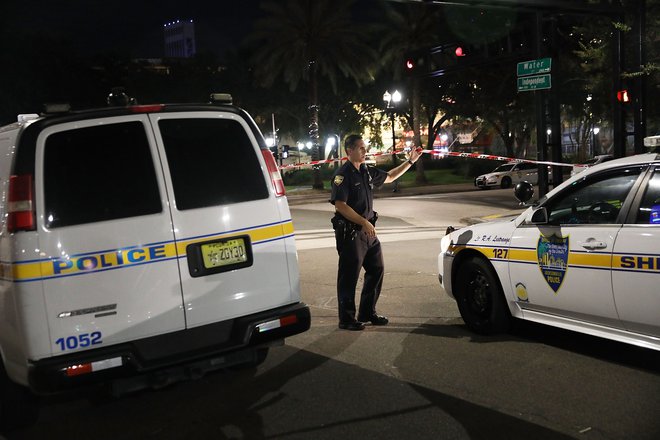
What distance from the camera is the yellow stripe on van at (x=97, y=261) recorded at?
386 centimetres

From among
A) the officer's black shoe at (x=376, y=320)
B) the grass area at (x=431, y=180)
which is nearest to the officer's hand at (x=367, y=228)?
the officer's black shoe at (x=376, y=320)

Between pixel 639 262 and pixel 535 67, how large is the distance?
10.6 metres

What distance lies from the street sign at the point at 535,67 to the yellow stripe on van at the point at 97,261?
37.1 feet

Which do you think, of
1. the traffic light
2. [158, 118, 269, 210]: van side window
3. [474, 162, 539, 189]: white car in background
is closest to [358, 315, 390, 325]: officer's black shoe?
[158, 118, 269, 210]: van side window

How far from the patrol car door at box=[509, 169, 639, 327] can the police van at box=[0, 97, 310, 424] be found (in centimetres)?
200

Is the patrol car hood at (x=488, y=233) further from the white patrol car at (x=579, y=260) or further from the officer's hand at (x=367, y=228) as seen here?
the officer's hand at (x=367, y=228)

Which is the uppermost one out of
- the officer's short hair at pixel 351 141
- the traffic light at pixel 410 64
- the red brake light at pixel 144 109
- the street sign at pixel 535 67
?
the traffic light at pixel 410 64

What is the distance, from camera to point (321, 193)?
3359 cm

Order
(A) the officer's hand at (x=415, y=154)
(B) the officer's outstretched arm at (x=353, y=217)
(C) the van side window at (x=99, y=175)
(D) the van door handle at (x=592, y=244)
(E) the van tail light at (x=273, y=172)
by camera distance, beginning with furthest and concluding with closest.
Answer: (A) the officer's hand at (x=415, y=154)
(B) the officer's outstretched arm at (x=353, y=217)
(D) the van door handle at (x=592, y=244)
(E) the van tail light at (x=273, y=172)
(C) the van side window at (x=99, y=175)

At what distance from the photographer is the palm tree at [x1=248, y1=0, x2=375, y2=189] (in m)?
31.5

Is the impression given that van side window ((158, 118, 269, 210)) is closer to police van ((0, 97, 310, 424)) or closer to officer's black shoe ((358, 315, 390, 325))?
police van ((0, 97, 310, 424))

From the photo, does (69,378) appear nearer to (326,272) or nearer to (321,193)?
(326,272)

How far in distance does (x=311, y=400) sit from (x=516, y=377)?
1.54 m

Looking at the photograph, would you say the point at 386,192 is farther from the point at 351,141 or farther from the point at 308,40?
the point at 351,141
